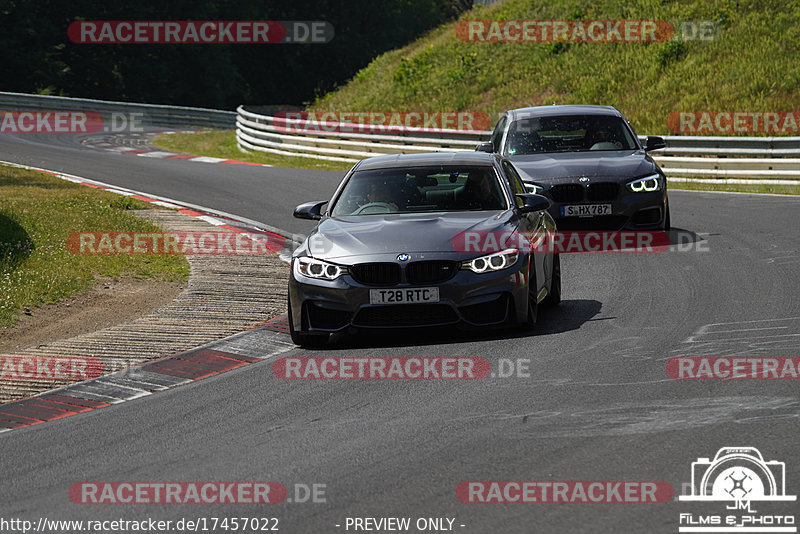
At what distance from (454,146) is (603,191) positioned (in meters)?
12.9

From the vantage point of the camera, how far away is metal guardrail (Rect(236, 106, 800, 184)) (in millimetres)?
23117

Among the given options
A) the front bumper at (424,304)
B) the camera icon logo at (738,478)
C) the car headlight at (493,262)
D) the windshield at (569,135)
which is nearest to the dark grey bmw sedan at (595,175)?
the windshield at (569,135)

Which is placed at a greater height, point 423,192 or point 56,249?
point 423,192

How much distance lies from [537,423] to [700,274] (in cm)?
596

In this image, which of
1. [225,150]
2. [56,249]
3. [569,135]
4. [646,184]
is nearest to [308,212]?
[56,249]

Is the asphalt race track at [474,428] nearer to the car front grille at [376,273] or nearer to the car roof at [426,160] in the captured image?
the car front grille at [376,273]

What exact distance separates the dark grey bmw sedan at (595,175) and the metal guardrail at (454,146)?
27.5 ft

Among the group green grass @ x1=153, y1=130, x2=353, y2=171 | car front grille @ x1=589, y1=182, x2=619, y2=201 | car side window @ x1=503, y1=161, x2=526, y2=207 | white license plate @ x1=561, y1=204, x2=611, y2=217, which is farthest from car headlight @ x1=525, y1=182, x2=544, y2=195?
green grass @ x1=153, y1=130, x2=353, y2=171

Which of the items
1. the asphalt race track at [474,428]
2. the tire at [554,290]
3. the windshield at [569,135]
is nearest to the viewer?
the asphalt race track at [474,428]

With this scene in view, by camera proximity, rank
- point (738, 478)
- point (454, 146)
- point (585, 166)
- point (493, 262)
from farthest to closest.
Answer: point (454, 146)
point (585, 166)
point (493, 262)
point (738, 478)

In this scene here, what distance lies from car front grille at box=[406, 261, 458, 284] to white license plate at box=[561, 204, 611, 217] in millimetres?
5395

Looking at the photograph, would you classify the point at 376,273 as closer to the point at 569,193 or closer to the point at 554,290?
the point at 554,290

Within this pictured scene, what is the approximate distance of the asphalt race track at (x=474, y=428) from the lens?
5.48 m

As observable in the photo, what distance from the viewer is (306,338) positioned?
373 inches
